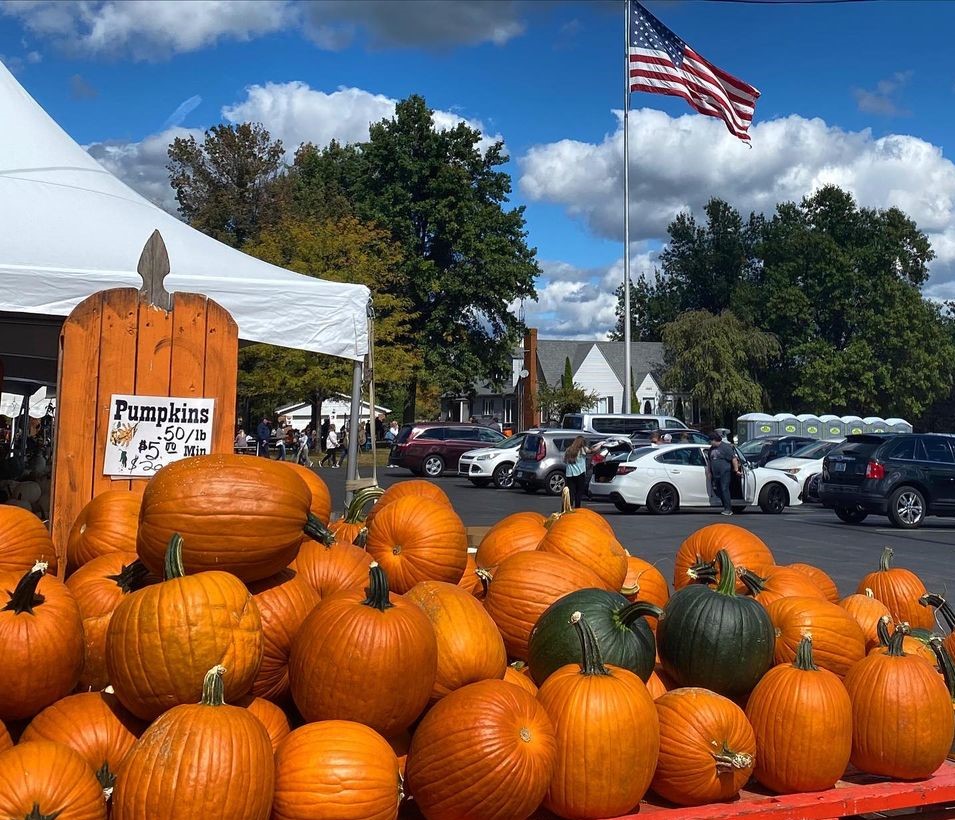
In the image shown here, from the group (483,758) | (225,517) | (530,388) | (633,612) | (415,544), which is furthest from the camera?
(530,388)

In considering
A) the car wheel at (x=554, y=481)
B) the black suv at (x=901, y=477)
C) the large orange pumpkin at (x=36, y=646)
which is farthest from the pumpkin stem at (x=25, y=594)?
the car wheel at (x=554, y=481)

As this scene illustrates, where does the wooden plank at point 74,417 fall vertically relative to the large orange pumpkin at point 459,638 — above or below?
above

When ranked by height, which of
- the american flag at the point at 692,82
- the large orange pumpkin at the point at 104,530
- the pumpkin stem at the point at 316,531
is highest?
the american flag at the point at 692,82

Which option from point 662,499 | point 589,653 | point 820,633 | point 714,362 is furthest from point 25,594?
point 714,362

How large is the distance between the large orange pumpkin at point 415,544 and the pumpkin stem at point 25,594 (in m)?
1.30

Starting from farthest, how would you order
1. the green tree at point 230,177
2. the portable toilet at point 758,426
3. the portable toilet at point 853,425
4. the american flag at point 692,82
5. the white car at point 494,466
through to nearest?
the green tree at point 230,177, the portable toilet at point 853,425, the portable toilet at point 758,426, the white car at point 494,466, the american flag at point 692,82

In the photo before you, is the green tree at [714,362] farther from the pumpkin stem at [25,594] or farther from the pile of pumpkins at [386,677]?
Result: the pumpkin stem at [25,594]

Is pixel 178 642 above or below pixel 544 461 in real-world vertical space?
above

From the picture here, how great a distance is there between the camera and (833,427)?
4253cm

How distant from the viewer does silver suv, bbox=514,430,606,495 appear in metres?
24.0

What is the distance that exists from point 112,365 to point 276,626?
2220mm

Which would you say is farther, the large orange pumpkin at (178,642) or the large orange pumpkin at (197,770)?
the large orange pumpkin at (178,642)

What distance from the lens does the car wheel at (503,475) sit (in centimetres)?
2686

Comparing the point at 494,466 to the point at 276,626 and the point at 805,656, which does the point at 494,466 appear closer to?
the point at 805,656
